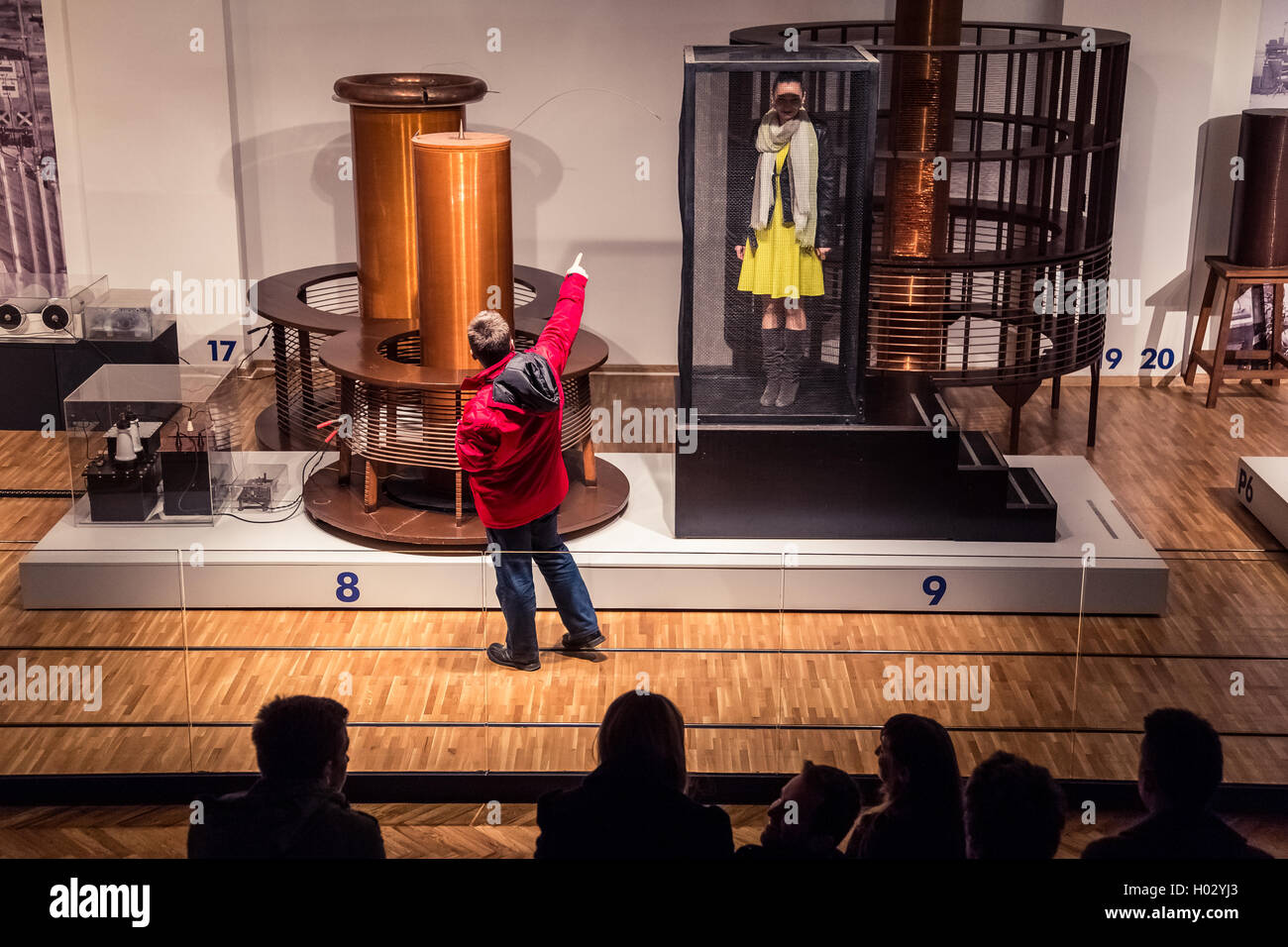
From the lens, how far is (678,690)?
4.62 meters

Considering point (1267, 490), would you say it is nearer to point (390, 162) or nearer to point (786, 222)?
point (786, 222)

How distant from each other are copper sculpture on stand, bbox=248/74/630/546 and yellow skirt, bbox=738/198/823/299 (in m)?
0.81

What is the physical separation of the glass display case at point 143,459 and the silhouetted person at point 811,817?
3812 millimetres

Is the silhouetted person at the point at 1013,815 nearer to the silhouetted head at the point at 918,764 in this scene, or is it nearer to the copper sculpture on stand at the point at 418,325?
the silhouetted head at the point at 918,764

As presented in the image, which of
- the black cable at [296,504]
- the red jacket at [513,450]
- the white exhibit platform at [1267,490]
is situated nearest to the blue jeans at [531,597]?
the red jacket at [513,450]

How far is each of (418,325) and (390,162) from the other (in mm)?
804

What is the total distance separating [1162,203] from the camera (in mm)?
9164

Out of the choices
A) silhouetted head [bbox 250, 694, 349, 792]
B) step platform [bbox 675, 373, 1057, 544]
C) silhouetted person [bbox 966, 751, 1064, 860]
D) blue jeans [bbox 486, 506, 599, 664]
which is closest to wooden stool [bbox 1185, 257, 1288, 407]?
step platform [bbox 675, 373, 1057, 544]

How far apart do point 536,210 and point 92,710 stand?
533 cm

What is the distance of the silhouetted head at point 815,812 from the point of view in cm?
357

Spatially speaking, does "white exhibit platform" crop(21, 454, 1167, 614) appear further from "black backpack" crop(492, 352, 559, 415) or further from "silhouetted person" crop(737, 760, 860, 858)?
"silhouetted person" crop(737, 760, 860, 858)
